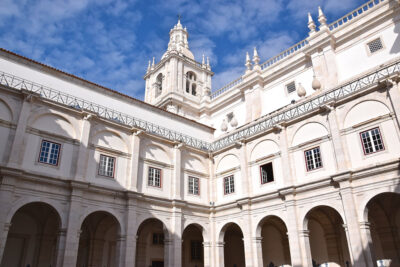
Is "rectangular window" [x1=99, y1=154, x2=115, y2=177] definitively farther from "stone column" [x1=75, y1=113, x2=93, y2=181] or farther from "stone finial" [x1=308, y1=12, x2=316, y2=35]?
"stone finial" [x1=308, y1=12, x2=316, y2=35]

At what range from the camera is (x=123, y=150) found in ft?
72.2

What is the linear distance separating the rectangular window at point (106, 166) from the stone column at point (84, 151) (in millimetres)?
1065

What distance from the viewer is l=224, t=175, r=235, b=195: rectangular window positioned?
2480 cm

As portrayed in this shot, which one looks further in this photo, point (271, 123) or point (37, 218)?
point (271, 123)

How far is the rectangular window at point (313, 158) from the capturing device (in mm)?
20094

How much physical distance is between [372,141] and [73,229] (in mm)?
16741

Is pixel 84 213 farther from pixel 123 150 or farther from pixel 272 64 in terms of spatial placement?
pixel 272 64

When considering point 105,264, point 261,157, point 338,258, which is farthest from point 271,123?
point 105,264

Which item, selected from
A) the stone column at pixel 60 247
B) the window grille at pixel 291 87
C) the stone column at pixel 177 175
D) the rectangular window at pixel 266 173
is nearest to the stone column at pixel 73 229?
the stone column at pixel 60 247

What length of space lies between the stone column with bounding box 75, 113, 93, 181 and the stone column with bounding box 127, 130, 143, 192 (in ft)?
9.67

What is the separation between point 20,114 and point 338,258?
21.0 m

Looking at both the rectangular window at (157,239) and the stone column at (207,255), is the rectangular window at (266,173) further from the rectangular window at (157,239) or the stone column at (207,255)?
the rectangular window at (157,239)

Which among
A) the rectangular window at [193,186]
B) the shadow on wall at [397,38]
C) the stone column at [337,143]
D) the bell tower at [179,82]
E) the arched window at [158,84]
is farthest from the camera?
the arched window at [158,84]

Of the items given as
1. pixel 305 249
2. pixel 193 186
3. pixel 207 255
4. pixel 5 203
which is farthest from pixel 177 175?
pixel 5 203
